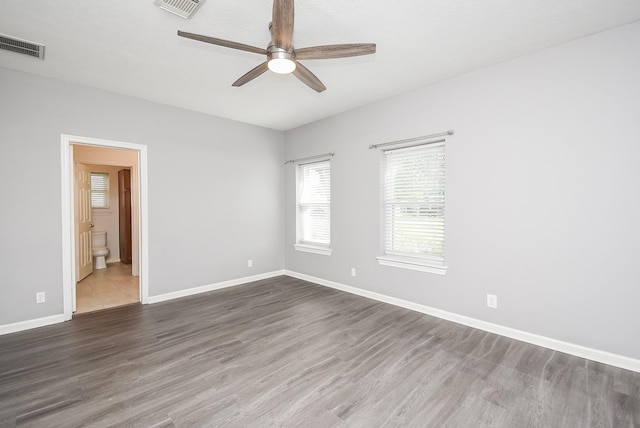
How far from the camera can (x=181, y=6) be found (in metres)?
2.06

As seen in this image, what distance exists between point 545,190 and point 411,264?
163cm

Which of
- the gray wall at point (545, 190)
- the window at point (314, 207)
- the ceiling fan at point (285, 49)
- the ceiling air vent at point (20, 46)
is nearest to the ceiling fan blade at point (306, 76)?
the ceiling fan at point (285, 49)

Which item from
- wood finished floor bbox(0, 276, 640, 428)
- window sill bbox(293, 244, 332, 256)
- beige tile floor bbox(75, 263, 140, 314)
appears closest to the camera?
A: wood finished floor bbox(0, 276, 640, 428)

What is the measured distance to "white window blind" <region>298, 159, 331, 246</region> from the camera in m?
4.91

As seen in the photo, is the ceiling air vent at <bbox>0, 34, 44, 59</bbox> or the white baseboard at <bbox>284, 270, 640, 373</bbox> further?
the ceiling air vent at <bbox>0, 34, 44, 59</bbox>

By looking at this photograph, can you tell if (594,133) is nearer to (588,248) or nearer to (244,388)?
(588,248)

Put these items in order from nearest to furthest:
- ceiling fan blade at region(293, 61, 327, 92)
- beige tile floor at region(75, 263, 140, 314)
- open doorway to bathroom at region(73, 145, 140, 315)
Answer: ceiling fan blade at region(293, 61, 327, 92) < beige tile floor at region(75, 263, 140, 314) < open doorway to bathroom at region(73, 145, 140, 315)

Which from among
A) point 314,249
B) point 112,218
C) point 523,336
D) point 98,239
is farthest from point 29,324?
point 523,336

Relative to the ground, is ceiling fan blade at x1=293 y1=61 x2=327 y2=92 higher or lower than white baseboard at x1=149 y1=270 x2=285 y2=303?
higher

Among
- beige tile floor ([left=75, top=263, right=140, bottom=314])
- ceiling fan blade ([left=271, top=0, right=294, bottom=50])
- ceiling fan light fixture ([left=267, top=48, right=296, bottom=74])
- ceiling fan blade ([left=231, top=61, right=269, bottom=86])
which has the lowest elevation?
beige tile floor ([left=75, top=263, right=140, bottom=314])

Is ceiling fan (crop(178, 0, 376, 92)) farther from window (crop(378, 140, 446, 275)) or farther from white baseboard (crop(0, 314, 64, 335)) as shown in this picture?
white baseboard (crop(0, 314, 64, 335))

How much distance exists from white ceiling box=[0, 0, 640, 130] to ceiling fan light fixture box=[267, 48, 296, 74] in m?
0.39

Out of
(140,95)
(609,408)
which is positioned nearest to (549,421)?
(609,408)

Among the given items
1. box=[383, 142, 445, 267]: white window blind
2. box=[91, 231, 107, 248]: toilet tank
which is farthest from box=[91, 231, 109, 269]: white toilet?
box=[383, 142, 445, 267]: white window blind
